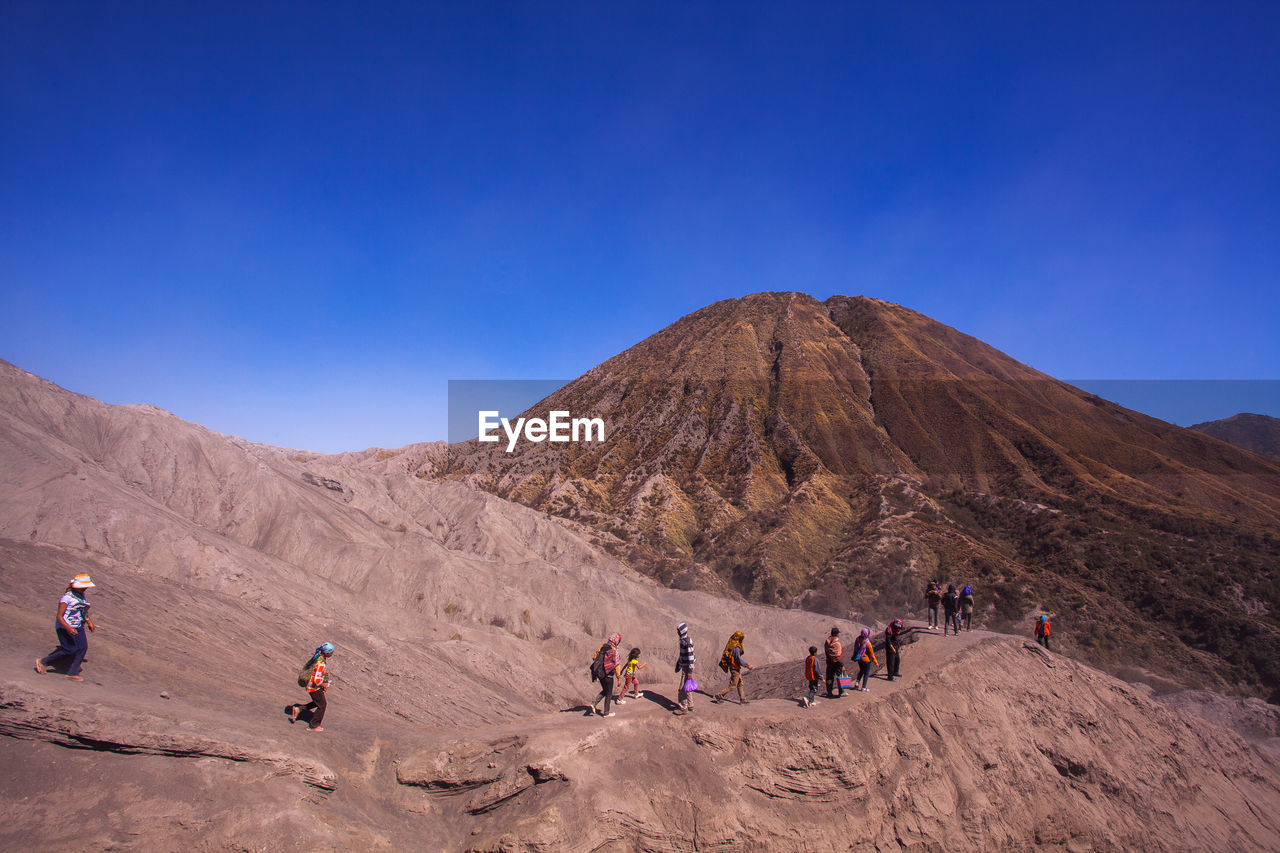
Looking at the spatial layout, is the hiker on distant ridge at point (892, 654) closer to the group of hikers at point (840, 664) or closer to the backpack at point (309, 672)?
the group of hikers at point (840, 664)

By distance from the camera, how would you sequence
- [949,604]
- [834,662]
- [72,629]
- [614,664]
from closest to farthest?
[72,629] → [614,664] → [834,662] → [949,604]

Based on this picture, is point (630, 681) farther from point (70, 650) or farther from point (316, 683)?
point (70, 650)

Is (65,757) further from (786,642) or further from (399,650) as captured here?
(786,642)

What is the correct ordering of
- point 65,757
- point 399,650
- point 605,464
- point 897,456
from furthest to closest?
point 605,464 < point 897,456 < point 399,650 < point 65,757

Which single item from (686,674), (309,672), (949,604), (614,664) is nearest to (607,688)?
(614,664)

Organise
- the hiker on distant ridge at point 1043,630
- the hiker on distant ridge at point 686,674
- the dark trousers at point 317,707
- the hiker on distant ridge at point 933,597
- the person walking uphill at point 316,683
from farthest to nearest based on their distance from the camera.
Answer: the hiker on distant ridge at point 1043,630 → the hiker on distant ridge at point 933,597 → the hiker on distant ridge at point 686,674 → the dark trousers at point 317,707 → the person walking uphill at point 316,683

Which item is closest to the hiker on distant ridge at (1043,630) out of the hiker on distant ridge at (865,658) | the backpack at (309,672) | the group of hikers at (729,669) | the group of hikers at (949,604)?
the group of hikers at (949,604)

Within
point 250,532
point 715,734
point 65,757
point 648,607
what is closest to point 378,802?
point 65,757
